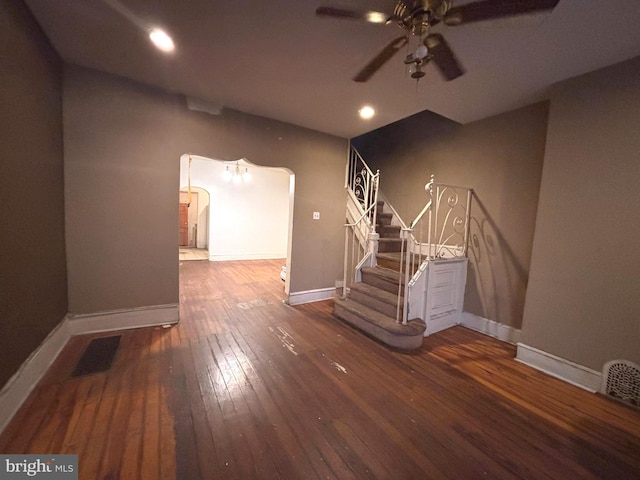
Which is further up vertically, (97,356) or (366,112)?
(366,112)

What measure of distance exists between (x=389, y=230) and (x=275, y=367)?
10.0ft

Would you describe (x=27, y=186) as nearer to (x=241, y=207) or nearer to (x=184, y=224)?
(x=241, y=207)

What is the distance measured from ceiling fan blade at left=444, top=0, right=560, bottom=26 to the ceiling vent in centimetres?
255

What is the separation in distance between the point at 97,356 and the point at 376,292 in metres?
2.89

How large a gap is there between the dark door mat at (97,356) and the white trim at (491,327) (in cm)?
390

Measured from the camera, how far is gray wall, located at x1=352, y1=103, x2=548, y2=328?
2748mm

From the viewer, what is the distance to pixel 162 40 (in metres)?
1.92

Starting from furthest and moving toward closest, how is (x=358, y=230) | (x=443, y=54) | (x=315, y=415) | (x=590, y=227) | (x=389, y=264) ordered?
(x=358, y=230)
(x=389, y=264)
(x=590, y=227)
(x=443, y=54)
(x=315, y=415)

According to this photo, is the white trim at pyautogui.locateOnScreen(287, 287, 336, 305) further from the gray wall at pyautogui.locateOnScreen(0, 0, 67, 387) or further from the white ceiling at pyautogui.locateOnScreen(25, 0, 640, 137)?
the white ceiling at pyautogui.locateOnScreen(25, 0, 640, 137)

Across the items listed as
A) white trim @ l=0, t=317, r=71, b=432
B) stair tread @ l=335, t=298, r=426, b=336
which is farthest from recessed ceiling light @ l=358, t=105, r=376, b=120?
white trim @ l=0, t=317, r=71, b=432

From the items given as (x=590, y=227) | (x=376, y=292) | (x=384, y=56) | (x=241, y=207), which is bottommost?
(x=376, y=292)

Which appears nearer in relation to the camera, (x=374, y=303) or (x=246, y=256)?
(x=374, y=303)

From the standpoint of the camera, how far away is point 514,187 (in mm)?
2863

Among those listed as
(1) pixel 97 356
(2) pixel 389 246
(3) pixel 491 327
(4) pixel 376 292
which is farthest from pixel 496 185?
(1) pixel 97 356
